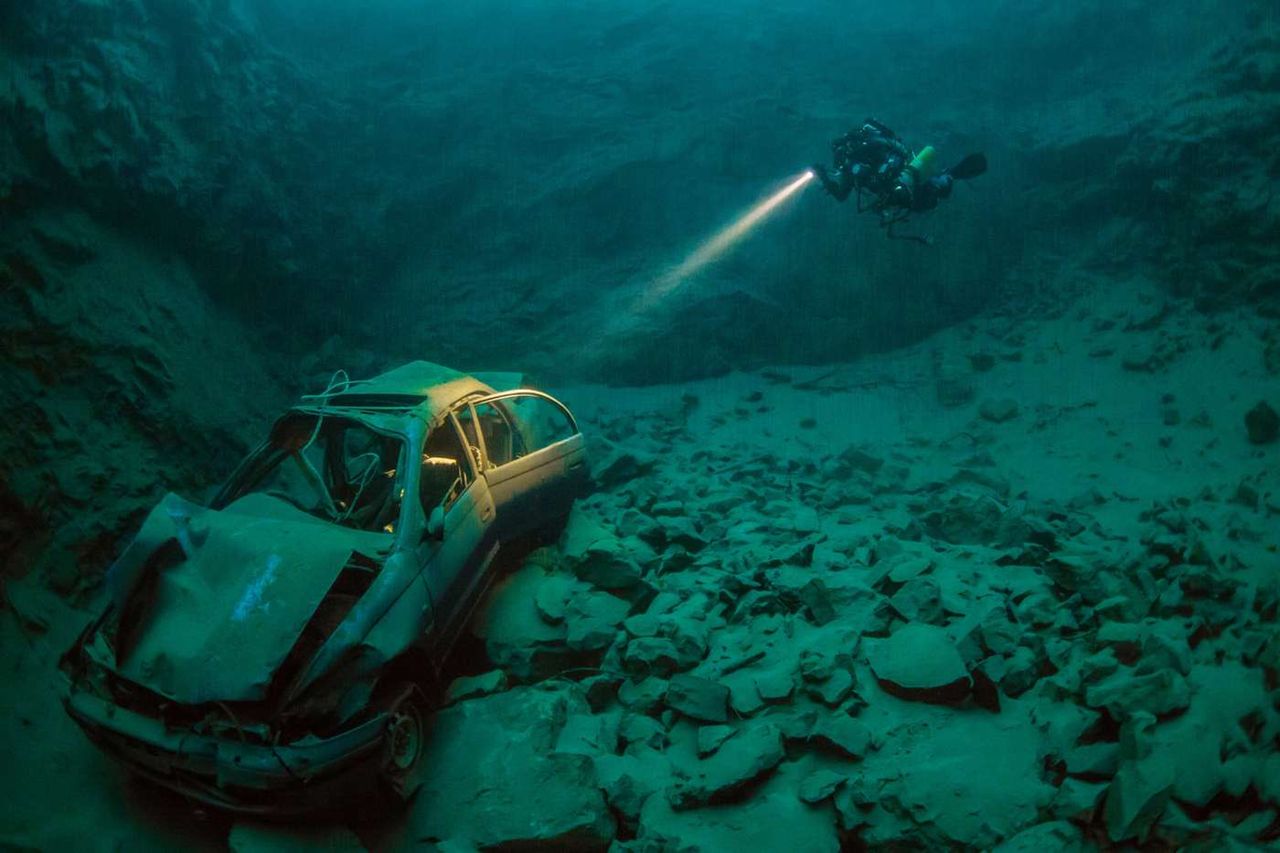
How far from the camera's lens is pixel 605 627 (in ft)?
14.1

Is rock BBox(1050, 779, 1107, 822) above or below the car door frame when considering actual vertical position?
below

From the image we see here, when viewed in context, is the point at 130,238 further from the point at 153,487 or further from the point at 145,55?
the point at 153,487

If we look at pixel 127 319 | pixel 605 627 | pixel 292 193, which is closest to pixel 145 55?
pixel 292 193

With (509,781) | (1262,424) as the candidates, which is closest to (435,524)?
(509,781)

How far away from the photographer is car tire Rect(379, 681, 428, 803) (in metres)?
3.21

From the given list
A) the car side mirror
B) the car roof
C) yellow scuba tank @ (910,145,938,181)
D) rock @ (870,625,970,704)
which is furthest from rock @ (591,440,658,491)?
yellow scuba tank @ (910,145,938,181)

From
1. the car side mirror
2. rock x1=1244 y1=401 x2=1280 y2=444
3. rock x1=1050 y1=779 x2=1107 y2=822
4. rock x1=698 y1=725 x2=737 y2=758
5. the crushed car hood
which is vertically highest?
the crushed car hood

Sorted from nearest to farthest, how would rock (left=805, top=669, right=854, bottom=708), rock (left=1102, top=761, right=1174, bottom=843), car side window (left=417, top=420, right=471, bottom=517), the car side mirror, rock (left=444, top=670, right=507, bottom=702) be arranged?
rock (left=1102, top=761, right=1174, bottom=843)
rock (left=805, top=669, right=854, bottom=708)
the car side mirror
rock (left=444, top=670, right=507, bottom=702)
car side window (left=417, top=420, right=471, bottom=517)

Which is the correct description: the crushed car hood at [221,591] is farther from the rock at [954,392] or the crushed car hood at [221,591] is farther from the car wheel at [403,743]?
the rock at [954,392]

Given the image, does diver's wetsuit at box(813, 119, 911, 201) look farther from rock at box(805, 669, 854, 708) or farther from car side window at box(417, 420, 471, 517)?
rock at box(805, 669, 854, 708)

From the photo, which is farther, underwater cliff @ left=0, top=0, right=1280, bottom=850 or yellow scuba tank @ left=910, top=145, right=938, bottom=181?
yellow scuba tank @ left=910, top=145, right=938, bottom=181

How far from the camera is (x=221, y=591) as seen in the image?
3348 millimetres

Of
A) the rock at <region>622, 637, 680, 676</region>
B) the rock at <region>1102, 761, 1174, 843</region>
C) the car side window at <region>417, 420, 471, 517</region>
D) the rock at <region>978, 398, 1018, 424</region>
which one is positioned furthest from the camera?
the rock at <region>978, 398, 1018, 424</region>

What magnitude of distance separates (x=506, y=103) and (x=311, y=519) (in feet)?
32.1
